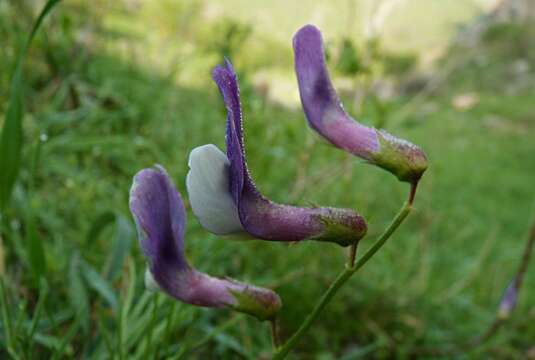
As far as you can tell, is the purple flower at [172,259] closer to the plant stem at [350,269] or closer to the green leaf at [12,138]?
the plant stem at [350,269]

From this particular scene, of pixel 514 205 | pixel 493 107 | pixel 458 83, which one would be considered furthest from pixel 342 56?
pixel 493 107

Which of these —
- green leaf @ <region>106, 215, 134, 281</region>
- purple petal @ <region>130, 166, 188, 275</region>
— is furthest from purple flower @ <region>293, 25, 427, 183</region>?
green leaf @ <region>106, 215, 134, 281</region>

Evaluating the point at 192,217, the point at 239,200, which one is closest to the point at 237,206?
the point at 239,200

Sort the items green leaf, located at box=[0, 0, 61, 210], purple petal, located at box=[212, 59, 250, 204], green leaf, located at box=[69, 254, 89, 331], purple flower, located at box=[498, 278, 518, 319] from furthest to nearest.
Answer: purple flower, located at box=[498, 278, 518, 319]
green leaf, located at box=[69, 254, 89, 331]
green leaf, located at box=[0, 0, 61, 210]
purple petal, located at box=[212, 59, 250, 204]

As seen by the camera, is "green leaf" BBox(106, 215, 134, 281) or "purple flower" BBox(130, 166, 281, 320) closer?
"purple flower" BBox(130, 166, 281, 320)

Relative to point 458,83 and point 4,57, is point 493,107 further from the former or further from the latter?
point 4,57

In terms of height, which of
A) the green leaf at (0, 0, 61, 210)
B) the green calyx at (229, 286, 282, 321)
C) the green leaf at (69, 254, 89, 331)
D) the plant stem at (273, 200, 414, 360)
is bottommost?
the green leaf at (69, 254, 89, 331)

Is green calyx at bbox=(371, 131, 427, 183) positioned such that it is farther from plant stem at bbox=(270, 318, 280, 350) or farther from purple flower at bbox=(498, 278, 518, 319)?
purple flower at bbox=(498, 278, 518, 319)

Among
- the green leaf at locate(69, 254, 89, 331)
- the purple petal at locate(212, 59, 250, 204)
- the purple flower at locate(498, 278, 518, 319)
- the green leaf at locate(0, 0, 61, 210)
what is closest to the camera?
the purple petal at locate(212, 59, 250, 204)

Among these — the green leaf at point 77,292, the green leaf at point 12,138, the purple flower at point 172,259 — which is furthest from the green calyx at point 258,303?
the green leaf at point 77,292
